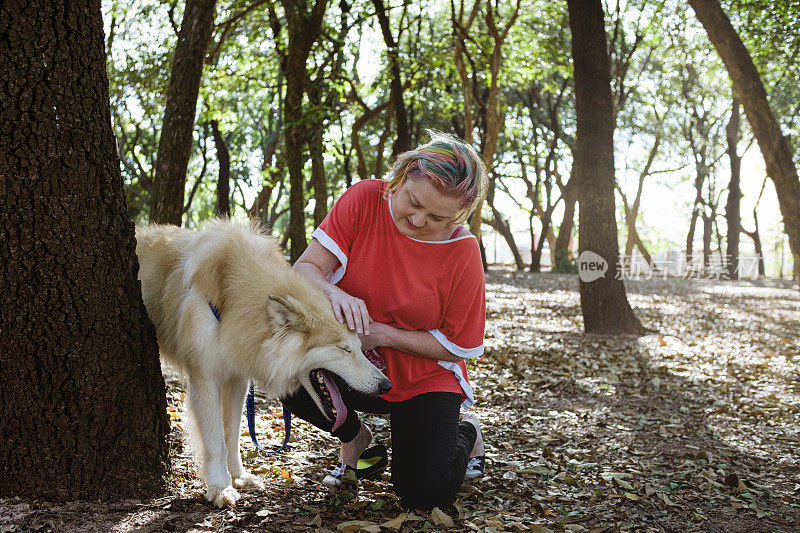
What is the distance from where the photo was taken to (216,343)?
125 inches

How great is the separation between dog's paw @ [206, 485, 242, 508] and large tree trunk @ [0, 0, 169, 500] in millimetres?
353

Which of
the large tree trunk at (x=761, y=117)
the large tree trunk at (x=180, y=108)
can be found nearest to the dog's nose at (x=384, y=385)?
the large tree trunk at (x=180, y=108)

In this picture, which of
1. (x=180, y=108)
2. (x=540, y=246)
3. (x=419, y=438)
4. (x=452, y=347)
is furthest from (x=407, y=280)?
(x=540, y=246)

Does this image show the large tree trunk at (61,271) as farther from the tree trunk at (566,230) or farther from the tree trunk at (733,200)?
the tree trunk at (733,200)

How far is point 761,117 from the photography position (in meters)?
6.68

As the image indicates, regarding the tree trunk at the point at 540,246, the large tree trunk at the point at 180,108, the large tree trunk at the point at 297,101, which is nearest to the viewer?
the large tree trunk at the point at 180,108

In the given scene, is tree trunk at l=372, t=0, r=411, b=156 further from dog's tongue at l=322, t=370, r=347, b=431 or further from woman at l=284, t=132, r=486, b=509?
dog's tongue at l=322, t=370, r=347, b=431

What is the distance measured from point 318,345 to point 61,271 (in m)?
1.23

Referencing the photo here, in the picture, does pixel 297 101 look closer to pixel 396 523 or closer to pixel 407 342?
pixel 407 342

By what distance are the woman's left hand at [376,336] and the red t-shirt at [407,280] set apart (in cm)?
17

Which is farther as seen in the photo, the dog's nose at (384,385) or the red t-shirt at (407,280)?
the red t-shirt at (407,280)

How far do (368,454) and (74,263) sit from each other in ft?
6.59

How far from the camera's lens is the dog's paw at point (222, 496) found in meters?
3.17

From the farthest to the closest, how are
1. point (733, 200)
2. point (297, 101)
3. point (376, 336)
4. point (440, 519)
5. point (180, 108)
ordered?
1. point (733, 200)
2. point (297, 101)
3. point (180, 108)
4. point (376, 336)
5. point (440, 519)
